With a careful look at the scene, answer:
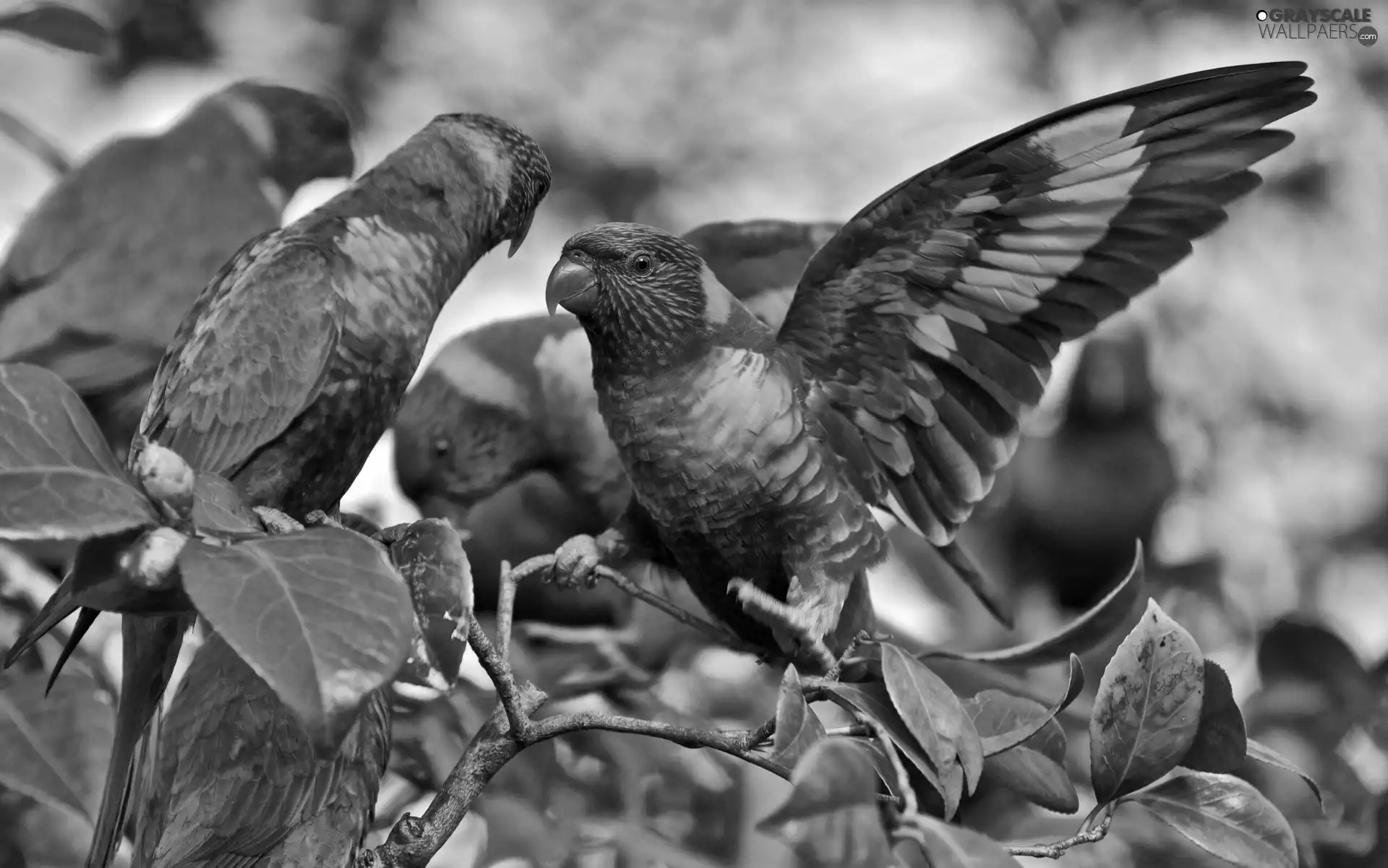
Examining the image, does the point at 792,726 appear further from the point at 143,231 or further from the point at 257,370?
the point at 143,231

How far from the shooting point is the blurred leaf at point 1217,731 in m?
0.71

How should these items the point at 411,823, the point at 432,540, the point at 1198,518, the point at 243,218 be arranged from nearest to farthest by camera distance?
the point at 432,540 → the point at 411,823 → the point at 243,218 → the point at 1198,518

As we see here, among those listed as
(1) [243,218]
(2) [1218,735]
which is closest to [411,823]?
(2) [1218,735]

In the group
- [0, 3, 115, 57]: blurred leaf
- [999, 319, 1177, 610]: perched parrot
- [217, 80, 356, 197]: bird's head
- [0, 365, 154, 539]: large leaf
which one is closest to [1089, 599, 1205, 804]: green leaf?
[0, 365, 154, 539]: large leaf

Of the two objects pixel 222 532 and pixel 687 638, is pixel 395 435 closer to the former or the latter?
pixel 687 638

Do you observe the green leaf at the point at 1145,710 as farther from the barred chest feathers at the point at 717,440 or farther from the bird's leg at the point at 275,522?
the bird's leg at the point at 275,522

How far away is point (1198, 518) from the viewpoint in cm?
252

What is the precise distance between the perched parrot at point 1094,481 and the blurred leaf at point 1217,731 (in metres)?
1.43

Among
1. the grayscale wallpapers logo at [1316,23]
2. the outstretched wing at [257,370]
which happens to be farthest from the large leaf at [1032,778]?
the grayscale wallpapers logo at [1316,23]

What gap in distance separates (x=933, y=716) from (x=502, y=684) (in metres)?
0.23

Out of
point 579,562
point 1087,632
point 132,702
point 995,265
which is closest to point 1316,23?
point 995,265

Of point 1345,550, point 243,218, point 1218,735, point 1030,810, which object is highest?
point 1218,735

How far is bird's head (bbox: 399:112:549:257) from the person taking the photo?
3.44ft

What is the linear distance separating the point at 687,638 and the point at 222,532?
3.63ft
